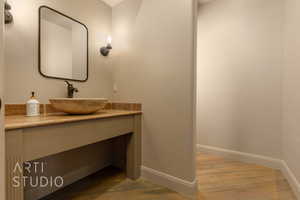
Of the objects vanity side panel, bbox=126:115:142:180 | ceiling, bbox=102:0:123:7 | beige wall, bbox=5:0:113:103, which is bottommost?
vanity side panel, bbox=126:115:142:180

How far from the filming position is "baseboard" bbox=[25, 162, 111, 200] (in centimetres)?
125

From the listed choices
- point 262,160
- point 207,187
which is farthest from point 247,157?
point 207,187

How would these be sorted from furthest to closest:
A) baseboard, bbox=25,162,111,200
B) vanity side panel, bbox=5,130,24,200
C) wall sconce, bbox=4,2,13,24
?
baseboard, bbox=25,162,111,200 < wall sconce, bbox=4,2,13,24 < vanity side panel, bbox=5,130,24,200

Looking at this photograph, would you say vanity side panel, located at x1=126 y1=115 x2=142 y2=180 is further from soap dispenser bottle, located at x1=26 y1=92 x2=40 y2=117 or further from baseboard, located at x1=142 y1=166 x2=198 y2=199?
soap dispenser bottle, located at x1=26 y1=92 x2=40 y2=117

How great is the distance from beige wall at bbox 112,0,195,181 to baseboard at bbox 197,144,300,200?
0.99 m

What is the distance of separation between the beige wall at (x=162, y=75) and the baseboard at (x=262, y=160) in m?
0.99

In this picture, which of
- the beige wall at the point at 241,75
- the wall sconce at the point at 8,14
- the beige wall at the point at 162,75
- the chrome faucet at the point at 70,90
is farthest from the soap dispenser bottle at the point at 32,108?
the beige wall at the point at 241,75

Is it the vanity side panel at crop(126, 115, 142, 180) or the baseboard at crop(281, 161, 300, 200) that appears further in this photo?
the vanity side panel at crop(126, 115, 142, 180)

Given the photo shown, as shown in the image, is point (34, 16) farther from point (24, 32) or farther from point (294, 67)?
point (294, 67)

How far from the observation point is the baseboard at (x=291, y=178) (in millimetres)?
1291

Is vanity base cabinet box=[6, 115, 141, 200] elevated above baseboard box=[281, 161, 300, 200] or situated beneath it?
elevated above

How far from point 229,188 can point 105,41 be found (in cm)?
221

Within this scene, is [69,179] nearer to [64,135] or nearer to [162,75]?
[64,135]

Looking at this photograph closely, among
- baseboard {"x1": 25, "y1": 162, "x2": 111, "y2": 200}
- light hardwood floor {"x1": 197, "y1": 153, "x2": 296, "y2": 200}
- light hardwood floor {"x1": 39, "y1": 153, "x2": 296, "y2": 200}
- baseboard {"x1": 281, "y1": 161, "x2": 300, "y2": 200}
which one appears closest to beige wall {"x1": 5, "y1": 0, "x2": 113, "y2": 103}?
baseboard {"x1": 25, "y1": 162, "x2": 111, "y2": 200}
